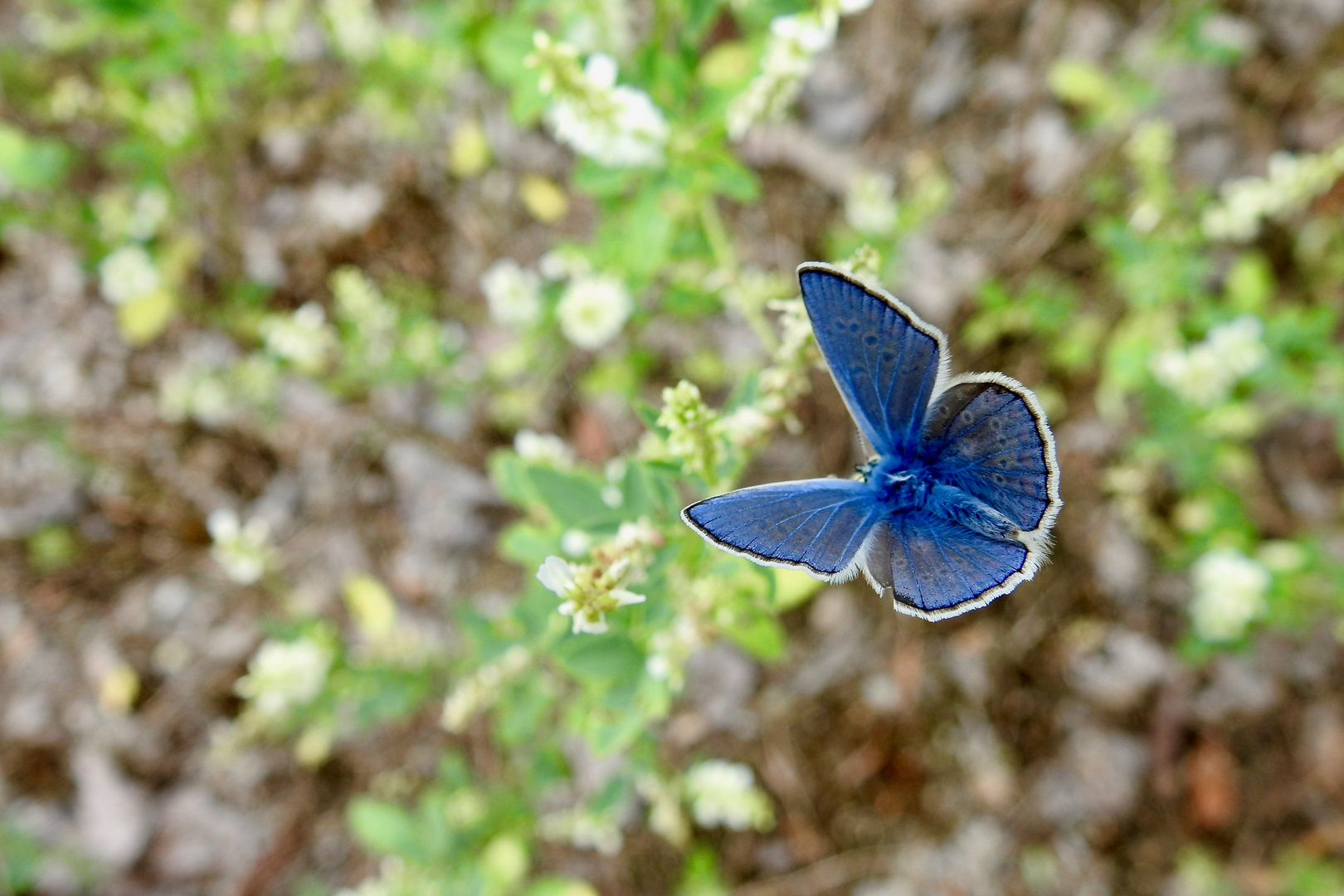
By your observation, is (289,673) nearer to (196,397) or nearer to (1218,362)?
(196,397)

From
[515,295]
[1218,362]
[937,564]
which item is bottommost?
[937,564]

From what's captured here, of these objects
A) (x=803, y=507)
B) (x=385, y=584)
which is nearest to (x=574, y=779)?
(x=385, y=584)

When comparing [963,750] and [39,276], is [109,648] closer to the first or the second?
[39,276]

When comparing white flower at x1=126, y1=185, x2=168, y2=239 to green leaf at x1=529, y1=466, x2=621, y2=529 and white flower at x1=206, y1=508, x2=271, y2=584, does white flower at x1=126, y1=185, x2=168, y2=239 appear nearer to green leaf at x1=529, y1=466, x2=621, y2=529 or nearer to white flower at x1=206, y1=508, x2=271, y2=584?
white flower at x1=206, y1=508, x2=271, y2=584

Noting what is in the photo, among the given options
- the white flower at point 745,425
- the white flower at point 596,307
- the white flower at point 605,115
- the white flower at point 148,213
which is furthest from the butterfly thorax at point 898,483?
the white flower at point 148,213

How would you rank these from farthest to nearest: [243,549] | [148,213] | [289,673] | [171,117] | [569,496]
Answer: [148,213] < [171,117] < [243,549] < [289,673] < [569,496]

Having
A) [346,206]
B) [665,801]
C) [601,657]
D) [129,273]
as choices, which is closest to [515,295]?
[346,206]

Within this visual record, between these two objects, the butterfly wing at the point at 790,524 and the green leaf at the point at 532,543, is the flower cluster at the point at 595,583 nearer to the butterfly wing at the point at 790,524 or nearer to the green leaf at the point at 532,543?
the butterfly wing at the point at 790,524
